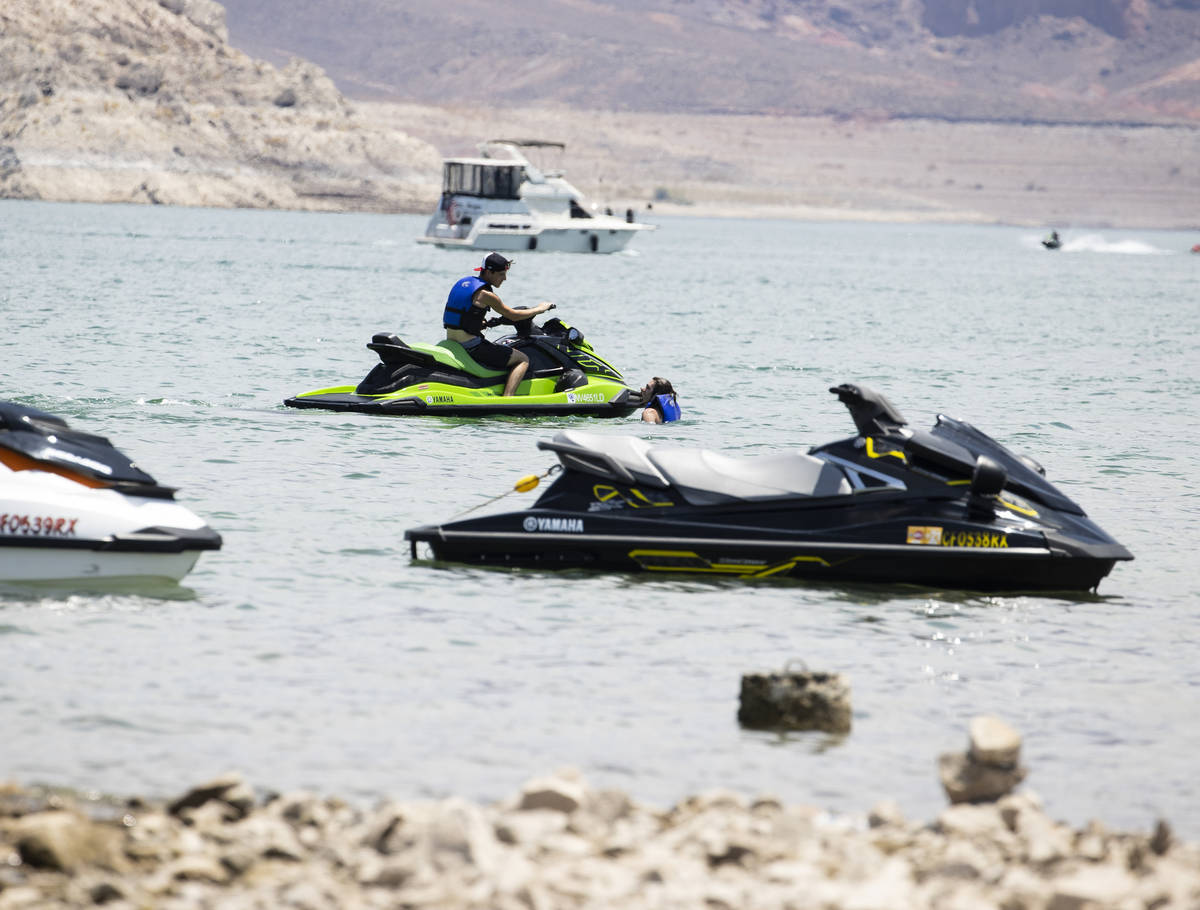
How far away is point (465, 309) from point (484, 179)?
217ft

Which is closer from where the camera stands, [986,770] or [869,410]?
[986,770]

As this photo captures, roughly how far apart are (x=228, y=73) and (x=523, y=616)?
16952cm

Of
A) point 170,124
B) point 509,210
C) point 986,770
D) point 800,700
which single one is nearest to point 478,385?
point 800,700

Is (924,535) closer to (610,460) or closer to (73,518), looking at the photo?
(610,460)

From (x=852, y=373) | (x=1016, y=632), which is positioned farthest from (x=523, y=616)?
(x=852, y=373)

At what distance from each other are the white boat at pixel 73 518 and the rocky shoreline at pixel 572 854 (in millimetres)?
2960

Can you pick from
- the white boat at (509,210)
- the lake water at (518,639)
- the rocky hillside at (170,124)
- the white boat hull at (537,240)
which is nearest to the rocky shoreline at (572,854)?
the lake water at (518,639)

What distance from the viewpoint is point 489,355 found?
753 inches

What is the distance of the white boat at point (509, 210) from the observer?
273 feet

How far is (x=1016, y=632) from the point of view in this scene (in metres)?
10.3

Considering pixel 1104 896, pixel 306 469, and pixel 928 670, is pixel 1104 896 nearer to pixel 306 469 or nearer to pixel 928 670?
pixel 928 670

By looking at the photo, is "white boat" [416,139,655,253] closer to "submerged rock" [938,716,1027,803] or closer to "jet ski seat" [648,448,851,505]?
"jet ski seat" [648,448,851,505]

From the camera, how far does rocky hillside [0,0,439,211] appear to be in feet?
481

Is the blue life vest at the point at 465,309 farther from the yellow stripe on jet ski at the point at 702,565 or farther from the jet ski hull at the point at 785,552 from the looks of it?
the yellow stripe on jet ski at the point at 702,565
